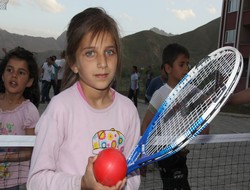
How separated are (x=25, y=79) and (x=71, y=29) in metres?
1.62

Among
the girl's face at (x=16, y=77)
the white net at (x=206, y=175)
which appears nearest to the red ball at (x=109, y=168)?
the girl's face at (x=16, y=77)

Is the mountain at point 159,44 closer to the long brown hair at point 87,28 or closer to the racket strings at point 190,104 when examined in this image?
the racket strings at point 190,104

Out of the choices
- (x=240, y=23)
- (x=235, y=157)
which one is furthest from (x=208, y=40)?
(x=235, y=157)

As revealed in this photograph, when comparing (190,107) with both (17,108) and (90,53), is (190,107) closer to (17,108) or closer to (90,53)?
(90,53)

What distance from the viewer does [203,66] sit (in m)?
2.43

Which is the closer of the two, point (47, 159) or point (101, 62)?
point (47, 159)

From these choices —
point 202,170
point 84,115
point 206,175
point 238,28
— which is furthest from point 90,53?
point 238,28

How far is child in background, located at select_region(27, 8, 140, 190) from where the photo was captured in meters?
1.75

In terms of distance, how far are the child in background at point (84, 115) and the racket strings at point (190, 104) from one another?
24 cm

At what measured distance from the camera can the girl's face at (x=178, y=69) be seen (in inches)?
158

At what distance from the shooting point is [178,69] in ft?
13.2

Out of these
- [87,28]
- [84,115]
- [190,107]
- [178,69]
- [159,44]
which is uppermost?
[159,44]

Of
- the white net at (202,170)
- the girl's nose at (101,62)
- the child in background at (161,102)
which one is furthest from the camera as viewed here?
the child in background at (161,102)

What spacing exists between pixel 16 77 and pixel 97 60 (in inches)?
69.3
